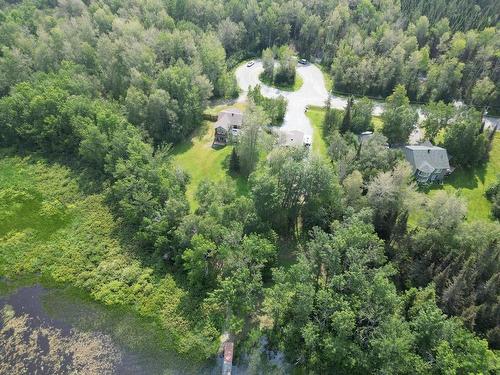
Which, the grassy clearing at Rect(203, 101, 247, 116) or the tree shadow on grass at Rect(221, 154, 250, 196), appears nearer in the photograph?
the tree shadow on grass at Rect(221, 154, 250, 196)

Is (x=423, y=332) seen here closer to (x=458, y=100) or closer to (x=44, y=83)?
(x=458, y=100)

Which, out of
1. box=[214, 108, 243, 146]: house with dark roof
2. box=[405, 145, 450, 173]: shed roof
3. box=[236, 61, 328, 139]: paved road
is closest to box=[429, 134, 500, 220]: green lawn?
box=[405, 145, 450, 173]: shed roof

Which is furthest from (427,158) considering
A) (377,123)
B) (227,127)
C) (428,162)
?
(227,127)

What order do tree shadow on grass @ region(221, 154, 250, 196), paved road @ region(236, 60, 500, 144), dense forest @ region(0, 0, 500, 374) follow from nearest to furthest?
dense forest @ region(0, 0, 500, 374), tree shadow on grass @ region(221, 154, 250, 196), paved road @ region(236, 60, 500, 144)

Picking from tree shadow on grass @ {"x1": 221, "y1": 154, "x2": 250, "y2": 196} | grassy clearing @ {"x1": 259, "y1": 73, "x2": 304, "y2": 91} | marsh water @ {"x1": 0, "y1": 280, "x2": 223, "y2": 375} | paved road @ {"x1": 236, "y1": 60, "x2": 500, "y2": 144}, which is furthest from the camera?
grassy clearing @ {"x1": 259, "y1": 73, "x2": 304, "y2": 91}

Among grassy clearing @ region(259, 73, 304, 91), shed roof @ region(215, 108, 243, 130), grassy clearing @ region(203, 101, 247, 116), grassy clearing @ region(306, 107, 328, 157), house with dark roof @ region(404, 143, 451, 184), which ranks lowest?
grassy clearing @ region(203, 101, 247, 116)

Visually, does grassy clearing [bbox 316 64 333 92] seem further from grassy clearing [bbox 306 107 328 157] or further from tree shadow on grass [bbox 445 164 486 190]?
tree shadow on grass [bbox 445 164 486 190]

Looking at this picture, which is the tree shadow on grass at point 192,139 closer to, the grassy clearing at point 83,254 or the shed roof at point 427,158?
the grassy clearing at point 83,254
